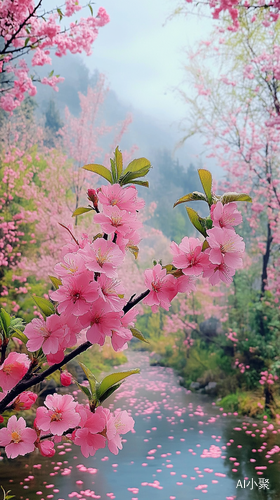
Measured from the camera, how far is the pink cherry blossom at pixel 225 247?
54cm

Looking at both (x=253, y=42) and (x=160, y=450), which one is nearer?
(x=160, y=450)

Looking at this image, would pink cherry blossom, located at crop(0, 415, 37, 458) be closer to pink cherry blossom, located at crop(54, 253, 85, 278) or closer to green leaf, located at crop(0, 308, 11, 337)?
green leaf, located at crop(0, 308, 11, 337)

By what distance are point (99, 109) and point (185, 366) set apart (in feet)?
15.3

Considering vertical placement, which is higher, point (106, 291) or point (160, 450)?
point (160, 450)

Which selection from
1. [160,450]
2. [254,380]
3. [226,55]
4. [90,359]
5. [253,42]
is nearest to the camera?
[160,450]

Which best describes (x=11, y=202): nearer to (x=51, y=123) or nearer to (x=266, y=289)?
(x=266, y=289)

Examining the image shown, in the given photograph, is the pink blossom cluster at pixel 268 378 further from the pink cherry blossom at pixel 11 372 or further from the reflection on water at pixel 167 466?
the pink cherry blossom at pixel 11 372

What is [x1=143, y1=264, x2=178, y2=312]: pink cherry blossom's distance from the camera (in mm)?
583

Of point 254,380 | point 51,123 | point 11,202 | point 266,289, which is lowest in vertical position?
point 254,380

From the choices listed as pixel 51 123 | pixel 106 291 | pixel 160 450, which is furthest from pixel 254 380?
pixel 51 123

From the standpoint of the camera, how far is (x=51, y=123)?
1425 centimetres

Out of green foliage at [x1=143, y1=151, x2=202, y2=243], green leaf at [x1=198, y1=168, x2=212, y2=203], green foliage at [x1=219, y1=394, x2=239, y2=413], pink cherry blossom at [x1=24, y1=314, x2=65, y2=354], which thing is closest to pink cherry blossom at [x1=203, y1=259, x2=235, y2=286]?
green leaf at [x1=198, y1=168, x2=212, y2=203]

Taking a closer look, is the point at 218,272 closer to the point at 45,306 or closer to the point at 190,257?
the point at 190,257

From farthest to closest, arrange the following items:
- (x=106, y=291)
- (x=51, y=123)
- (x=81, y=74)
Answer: (x=81, y=74) → (x=51, y=123) → (x=106, y=291)
